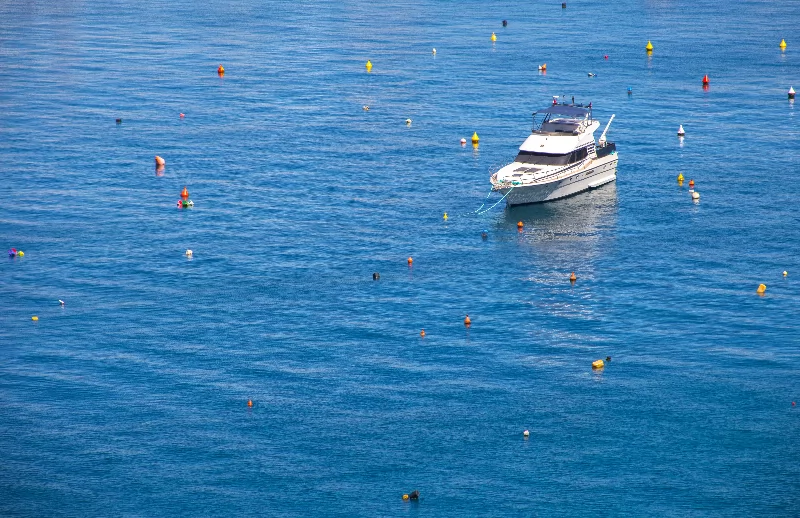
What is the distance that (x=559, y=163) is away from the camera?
373 feet

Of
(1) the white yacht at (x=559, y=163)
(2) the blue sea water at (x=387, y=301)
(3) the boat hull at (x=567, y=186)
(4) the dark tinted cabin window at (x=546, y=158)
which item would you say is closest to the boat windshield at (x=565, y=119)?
(1) the white yacht at (x=559, y=163)

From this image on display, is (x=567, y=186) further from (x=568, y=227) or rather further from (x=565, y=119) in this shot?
(x=565, y=119)

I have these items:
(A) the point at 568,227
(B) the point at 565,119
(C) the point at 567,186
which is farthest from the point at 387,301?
(B) the point at 565,119

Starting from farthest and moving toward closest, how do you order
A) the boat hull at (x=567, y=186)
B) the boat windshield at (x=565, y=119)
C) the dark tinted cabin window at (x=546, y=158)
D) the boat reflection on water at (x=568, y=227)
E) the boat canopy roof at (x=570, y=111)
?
1. the boat canopy roof at (x=570, y=111)
2. the boat windshield at (x=565, y=119)
3. the dark tinted cabin window at (x=546, y=158)
4. the boat hull at (x=567, y=186)
5. the boat reflection on water at (x=568, y=227)

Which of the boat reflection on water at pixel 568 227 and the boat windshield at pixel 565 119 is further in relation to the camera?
the boat windshield at pixel 565 119

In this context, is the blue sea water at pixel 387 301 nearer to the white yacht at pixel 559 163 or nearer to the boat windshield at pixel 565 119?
the white yacht at pixel 559 163

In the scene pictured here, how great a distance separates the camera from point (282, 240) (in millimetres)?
102812

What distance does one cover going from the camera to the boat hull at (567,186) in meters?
110

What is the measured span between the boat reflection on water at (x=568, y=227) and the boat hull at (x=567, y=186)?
607 millimetres

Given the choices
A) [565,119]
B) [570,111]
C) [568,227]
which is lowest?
[568,227]

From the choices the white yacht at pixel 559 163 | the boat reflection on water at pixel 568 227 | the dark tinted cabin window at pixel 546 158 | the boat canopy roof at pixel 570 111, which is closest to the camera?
the boat reflection on water at pixel 568 227

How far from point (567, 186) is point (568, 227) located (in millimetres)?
7592

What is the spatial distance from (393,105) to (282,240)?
4582cm

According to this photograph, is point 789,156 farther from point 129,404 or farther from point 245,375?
point 129,404
